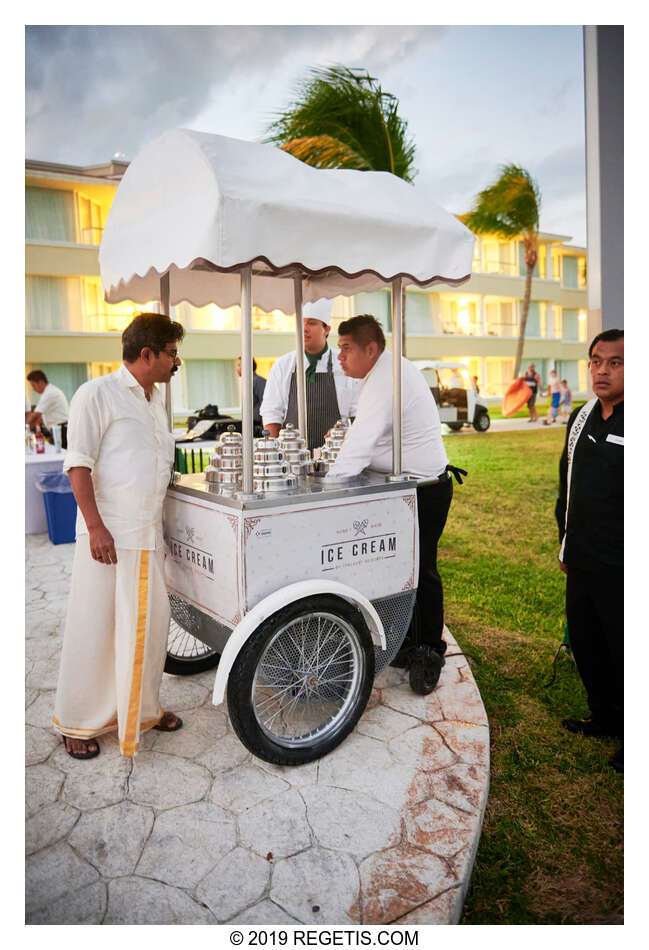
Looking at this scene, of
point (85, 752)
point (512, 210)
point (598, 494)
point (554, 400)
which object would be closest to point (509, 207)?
point (512, 210)

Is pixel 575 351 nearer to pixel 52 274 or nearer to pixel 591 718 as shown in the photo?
pixel 52 274

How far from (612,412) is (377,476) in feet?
3.72

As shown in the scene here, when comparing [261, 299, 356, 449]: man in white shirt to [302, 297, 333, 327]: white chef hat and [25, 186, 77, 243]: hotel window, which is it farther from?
[25, 186, 77, 243]: hotel window

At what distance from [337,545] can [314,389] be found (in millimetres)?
2060

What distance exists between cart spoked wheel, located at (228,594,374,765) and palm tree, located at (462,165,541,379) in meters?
26.1

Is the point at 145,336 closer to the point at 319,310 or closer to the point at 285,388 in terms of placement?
the point at 285,388

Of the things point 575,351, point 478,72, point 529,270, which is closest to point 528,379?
point 529,270

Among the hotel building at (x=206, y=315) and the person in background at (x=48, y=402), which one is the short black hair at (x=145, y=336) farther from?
the hotel building at (x=206, y=315)

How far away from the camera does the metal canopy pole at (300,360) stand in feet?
13.0

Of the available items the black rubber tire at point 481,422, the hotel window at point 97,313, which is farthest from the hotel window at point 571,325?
the hotel window at point 97,313

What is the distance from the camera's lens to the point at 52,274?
65.1 feet

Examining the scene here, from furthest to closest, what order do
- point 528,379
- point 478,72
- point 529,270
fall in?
point 529,270, point 528,379, point 478,72

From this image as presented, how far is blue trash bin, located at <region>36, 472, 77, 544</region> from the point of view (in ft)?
22.3
